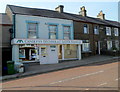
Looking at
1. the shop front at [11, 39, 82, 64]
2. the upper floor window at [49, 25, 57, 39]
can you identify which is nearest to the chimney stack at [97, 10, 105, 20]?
the shop front at [11, 39, 82, 64]

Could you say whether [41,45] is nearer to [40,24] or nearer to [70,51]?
[40,24]

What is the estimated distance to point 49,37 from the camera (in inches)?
726

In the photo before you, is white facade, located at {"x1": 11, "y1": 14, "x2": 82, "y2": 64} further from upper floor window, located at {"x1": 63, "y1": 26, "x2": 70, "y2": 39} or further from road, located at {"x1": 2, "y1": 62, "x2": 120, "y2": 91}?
road, located at {"x1": 2, "y1": 62, "x2": 120, "y2": 91}

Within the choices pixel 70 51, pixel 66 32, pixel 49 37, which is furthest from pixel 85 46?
pixel 49 37

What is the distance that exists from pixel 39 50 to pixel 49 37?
282cm

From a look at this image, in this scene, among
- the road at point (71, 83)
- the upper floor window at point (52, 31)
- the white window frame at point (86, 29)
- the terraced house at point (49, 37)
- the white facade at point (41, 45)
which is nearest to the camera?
the road at point (71, 83)

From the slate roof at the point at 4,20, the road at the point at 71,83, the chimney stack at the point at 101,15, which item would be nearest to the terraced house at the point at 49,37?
the slate roof at the point at 4,20

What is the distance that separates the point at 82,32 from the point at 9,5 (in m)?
11.4

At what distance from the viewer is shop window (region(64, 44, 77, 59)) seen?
742 inches

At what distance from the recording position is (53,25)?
61.8 feet

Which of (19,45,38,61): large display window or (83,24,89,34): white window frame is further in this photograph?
(83,24,89,34): white window frame

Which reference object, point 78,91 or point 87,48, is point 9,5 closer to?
point 87,48

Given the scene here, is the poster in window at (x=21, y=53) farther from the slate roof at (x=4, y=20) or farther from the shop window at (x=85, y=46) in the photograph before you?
the shop window at (x=85, y=46)

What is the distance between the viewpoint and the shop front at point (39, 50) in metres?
15.2
